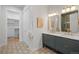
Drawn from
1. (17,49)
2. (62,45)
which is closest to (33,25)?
(17,49)

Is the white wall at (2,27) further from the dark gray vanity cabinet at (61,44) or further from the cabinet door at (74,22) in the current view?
the cabinet door at (74,22)

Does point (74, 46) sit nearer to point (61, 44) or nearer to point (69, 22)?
point (61, 44)

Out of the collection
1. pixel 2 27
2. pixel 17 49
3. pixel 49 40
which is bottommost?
pixel 17 49

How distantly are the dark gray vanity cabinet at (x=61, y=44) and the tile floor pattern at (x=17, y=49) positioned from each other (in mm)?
140

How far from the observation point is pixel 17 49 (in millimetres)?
2453

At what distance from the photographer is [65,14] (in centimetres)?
248

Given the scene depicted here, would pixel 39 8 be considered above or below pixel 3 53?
above

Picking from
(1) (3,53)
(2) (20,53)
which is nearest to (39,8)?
(2) (20,53)

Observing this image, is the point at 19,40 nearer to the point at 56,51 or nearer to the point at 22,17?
the point at 22,17

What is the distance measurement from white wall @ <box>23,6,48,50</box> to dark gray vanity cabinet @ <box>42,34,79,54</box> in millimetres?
122

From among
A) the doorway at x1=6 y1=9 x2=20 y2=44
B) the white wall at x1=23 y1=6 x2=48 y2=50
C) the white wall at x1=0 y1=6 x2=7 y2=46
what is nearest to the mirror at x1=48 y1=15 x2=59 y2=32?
the white wall at x1=23 y1=6 x2=48 y2=50

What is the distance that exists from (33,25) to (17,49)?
0.53m
